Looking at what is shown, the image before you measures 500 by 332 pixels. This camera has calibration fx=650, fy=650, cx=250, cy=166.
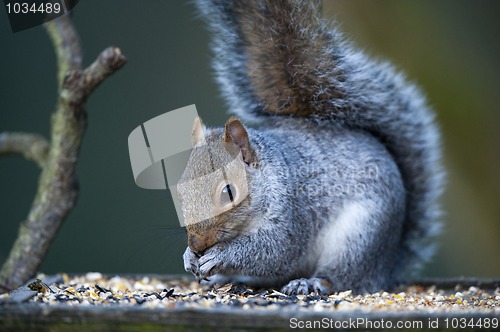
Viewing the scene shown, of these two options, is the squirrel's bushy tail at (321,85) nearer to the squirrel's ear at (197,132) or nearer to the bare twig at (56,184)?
the squirrel's ear at (197,132)

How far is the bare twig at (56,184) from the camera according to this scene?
6.90 feet

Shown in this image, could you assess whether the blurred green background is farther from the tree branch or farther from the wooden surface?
the wooden surface

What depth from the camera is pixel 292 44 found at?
85.0 inches

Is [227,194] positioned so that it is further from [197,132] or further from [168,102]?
[168,102]

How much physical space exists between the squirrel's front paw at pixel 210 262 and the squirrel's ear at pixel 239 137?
0.89ft

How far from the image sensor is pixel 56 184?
2.13 m

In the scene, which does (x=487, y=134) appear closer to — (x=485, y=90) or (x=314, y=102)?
(x=485, y=90)

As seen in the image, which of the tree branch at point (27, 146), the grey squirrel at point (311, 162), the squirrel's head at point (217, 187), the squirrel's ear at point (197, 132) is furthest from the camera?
the tree branch at point (27, 146)

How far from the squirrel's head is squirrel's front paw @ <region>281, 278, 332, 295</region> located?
0.22m

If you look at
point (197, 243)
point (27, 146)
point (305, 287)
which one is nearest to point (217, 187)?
point (197, 243)

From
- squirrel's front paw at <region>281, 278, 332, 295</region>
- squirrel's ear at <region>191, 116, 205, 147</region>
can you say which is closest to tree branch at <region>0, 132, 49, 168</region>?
squirrel's ear at <region>191, 116, 205, 147</region>

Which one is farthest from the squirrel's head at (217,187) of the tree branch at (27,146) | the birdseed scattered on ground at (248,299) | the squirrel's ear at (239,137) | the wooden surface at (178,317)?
the tree branch at (27,146)

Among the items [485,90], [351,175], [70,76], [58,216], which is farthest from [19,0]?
[485,90]

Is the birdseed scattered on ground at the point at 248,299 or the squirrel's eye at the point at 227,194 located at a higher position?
the squirrel's eye at the point at 227,194
